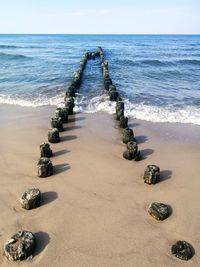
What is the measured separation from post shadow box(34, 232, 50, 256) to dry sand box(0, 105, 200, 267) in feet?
0.07

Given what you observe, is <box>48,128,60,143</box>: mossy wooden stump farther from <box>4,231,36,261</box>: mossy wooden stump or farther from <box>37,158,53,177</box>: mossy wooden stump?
<box>4,231,36,261</box>: mossy wooden stump

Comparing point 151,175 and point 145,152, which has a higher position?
point 151,175

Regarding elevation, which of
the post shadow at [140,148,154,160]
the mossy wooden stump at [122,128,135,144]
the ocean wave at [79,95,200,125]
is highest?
the mossy wooden stump at [122,128,135,144]

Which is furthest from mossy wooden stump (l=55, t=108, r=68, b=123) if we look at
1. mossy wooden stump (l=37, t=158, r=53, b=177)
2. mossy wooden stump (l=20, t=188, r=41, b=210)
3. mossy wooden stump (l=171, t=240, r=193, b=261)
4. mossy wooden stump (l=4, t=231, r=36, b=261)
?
mossy wooden stump (l=171, t=240, r=193, b=261)

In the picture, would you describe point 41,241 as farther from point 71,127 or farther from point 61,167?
point 71,127

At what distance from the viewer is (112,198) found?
5676mm

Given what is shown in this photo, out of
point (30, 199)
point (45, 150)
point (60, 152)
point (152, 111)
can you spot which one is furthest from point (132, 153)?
point (152, 111)

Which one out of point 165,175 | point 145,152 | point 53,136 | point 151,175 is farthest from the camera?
point 53,136

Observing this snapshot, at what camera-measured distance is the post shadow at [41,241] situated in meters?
4.47

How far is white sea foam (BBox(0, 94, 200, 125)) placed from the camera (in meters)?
10.5

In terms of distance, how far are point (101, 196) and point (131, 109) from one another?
Answer: 20.9ft

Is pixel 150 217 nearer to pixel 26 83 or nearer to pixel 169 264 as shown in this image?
pixel 169 264

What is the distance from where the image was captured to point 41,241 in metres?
4.62

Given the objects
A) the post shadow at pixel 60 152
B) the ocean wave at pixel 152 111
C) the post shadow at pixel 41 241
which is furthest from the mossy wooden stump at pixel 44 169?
the ocean wave at pixel 152 111
